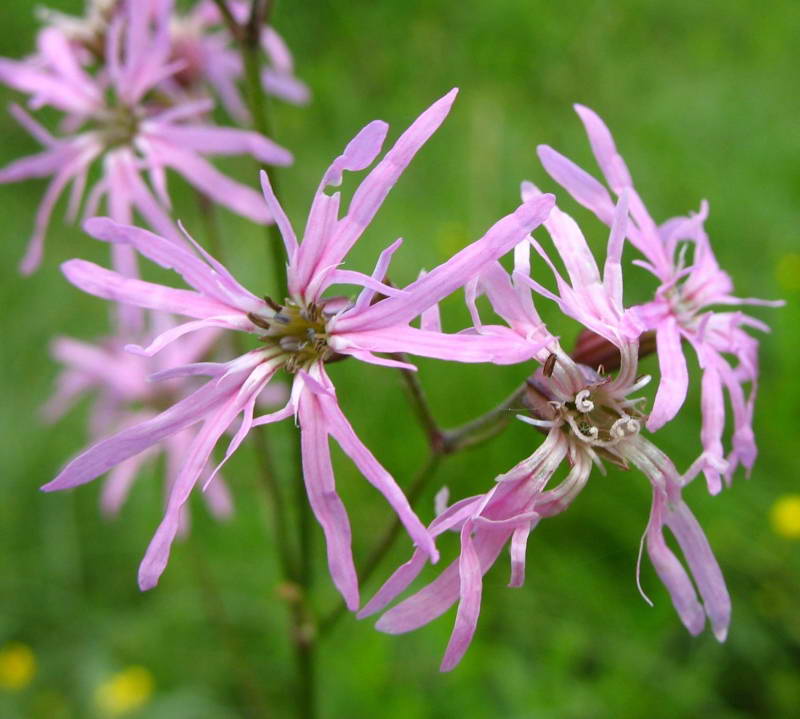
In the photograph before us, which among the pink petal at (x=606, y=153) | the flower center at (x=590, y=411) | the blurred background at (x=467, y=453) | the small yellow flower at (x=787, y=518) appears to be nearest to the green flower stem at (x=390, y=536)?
the flower center at (x=590, y=411)

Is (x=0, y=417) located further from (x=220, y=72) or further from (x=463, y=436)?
(x=463, y=436)

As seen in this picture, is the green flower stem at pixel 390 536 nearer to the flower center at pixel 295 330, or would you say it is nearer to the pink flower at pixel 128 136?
the flower center at pixel 295 330

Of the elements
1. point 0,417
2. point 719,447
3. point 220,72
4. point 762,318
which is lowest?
point 0,417

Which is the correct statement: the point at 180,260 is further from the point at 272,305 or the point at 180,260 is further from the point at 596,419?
the point at 596,419

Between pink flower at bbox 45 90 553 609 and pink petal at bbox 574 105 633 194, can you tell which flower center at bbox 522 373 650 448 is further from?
pink petal at bbox 574 105 633 194

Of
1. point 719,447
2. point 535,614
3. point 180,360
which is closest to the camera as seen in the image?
point 719,447

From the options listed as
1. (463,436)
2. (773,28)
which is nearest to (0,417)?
(463,436)
